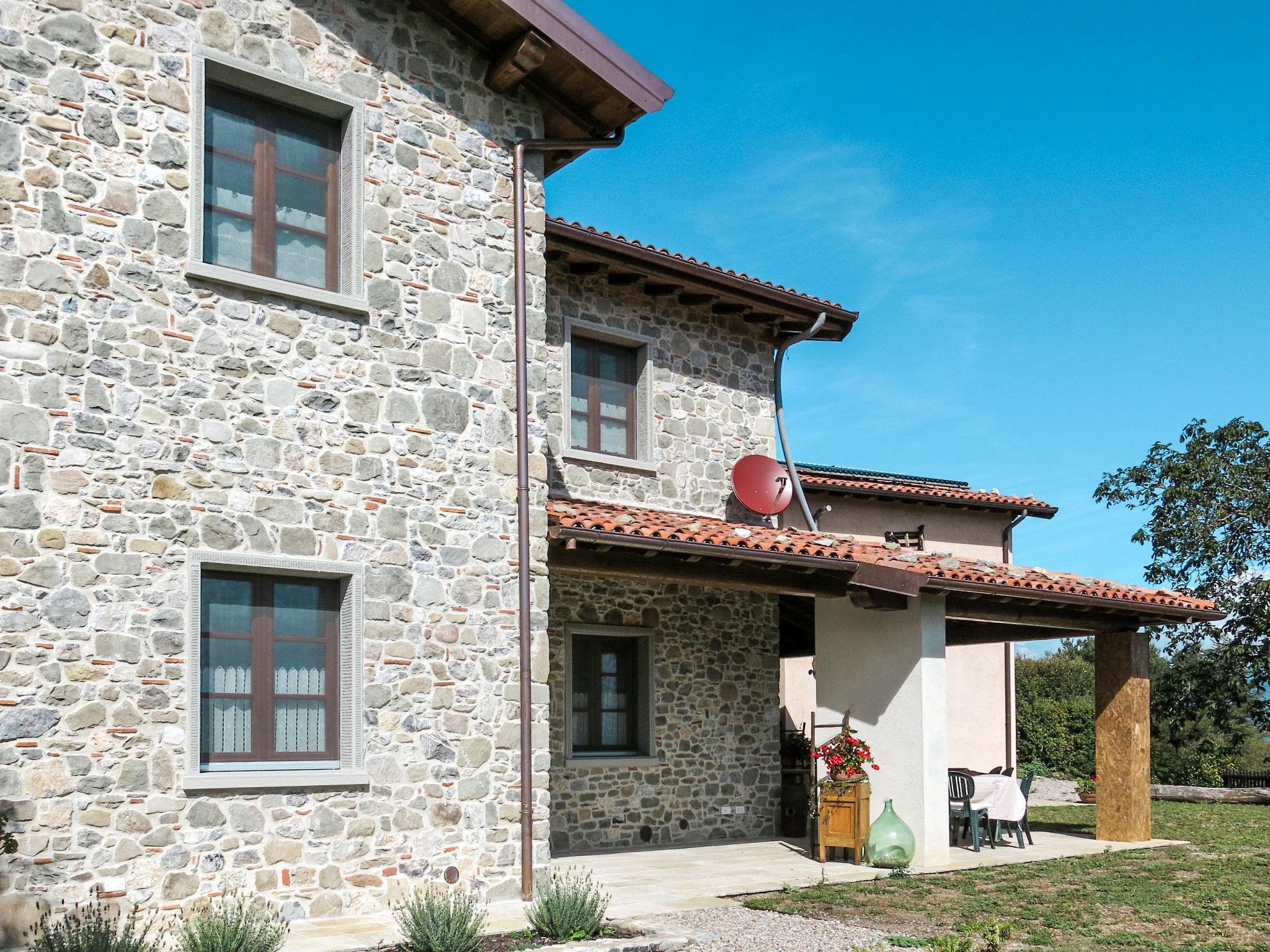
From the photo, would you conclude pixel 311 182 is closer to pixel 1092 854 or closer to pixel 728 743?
pixel 728 743

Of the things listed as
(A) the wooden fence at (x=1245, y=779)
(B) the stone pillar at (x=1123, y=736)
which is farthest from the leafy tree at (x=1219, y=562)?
(B) the stone pillar at (x=1123, y=736)

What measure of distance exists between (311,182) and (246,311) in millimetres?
1292

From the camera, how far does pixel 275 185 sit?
9367mm

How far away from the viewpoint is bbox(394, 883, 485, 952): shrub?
A: 7.46 metres

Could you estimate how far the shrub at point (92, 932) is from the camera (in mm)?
6664

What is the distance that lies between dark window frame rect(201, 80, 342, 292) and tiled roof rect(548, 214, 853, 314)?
141 inches

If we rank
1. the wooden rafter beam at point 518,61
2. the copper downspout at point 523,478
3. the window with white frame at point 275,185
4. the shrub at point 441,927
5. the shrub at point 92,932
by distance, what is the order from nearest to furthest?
the shrub at point 92,932 → the shrub at point 441,927 → the window with white frame at point 275,185 → the copper downspout at point 523,478 → the wooden rafter beam at point 518,61

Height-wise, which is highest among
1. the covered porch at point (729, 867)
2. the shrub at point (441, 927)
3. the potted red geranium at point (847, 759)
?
the potted red geranium at point (847, 759)

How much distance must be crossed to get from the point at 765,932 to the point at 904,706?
404cm

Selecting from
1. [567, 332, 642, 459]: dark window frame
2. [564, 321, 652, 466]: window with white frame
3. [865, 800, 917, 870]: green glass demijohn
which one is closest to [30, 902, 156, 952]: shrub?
[865, 800, 917, 870]: green glass demijohn

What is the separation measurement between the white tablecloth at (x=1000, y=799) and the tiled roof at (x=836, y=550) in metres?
2.28

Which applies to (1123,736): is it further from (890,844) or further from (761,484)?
(761,484)

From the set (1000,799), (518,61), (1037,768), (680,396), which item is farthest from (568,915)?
(1037,768)

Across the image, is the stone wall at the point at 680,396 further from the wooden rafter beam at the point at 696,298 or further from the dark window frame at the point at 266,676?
the dark window frame at the point at 266,676
